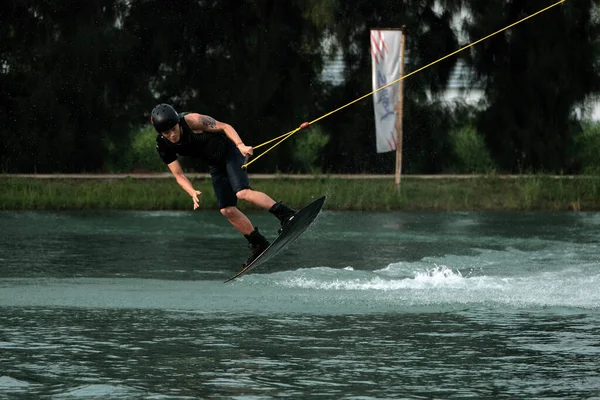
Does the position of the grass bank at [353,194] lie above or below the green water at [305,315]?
above

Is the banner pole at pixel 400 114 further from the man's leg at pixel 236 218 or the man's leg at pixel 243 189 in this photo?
the man's leg at pixel 243 189

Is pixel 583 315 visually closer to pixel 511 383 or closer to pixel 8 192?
pixel 511 383

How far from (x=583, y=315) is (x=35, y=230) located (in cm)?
936

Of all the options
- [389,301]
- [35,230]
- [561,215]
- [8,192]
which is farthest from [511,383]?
[8,192]

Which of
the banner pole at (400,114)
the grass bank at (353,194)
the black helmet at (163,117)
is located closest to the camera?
the black helmet at (163,117)

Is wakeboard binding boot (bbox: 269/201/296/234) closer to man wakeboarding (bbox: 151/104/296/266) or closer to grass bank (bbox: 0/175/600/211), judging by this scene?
man wakeboarding (bbox: 151/104/296/266)

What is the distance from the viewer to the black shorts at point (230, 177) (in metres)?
13.7

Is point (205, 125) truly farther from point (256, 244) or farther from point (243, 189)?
point (256, 244)

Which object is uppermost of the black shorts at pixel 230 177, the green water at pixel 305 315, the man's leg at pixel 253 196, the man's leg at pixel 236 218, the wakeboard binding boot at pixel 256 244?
the black shorts at pixel 230 177

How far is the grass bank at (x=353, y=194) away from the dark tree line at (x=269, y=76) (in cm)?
188

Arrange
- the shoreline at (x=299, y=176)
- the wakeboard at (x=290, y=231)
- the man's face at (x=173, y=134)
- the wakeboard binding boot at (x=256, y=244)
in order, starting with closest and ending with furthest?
1. the man's face at (x=173, y=134)
2. the wakeboard at (x=290, y=231)
3. the wakeboard binding boot at (x=256, y=244)
4. the shoreline at (x=299, y=176)

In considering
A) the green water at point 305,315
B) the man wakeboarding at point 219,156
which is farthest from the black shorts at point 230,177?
the green water at point 305,315

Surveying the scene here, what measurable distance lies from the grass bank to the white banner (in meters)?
0.73

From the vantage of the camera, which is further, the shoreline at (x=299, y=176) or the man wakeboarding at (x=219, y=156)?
the shoreline at (x=299, y=176)
